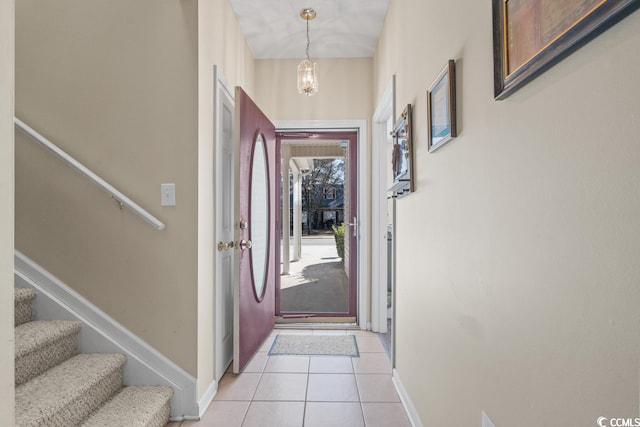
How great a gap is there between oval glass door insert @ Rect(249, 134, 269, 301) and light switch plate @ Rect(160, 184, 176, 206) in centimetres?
85

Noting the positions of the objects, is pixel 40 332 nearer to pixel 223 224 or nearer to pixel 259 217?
pixel 223 224

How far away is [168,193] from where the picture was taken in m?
1.97

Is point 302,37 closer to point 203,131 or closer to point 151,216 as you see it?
point 203,131

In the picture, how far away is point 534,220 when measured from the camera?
80 cm

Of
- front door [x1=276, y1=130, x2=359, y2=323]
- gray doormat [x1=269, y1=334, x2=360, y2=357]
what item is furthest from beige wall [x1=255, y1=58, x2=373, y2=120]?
gray doormat [x1=269, y1=334, x2=360, y2=357]

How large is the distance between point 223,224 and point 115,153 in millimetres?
817

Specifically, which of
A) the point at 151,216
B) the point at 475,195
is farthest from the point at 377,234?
the point at 475,195

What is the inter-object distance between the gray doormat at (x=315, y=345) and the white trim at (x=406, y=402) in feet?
1.92

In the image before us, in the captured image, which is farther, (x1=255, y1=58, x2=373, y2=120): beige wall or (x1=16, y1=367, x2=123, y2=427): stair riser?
(x1=255, y1=58, x2=373, y2=120): beige wall

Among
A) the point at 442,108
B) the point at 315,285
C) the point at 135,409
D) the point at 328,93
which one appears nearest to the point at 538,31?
the point at 442,108

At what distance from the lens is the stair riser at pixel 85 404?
1.42 metres

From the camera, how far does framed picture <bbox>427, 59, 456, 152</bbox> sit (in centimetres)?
130

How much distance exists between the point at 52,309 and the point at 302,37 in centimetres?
267

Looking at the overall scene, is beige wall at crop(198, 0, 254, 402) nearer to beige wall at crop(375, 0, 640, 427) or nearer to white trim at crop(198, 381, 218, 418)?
white trim at crop(198, 381, 218, 418)
